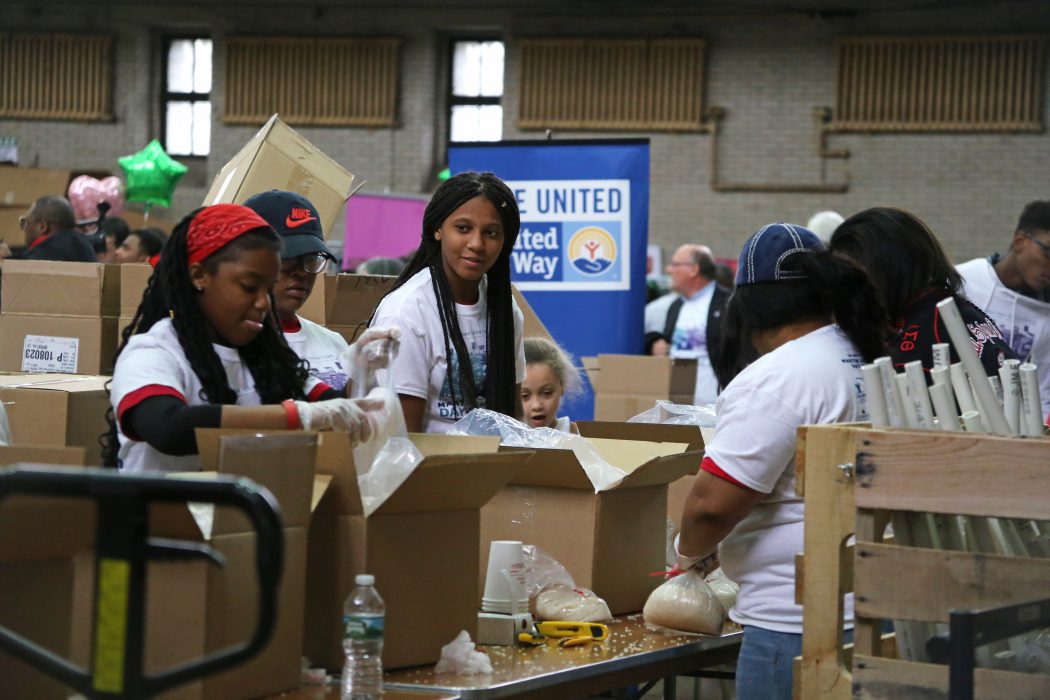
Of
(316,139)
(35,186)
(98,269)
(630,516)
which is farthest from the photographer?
(316,139)

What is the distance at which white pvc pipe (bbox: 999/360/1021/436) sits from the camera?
1.96 metres

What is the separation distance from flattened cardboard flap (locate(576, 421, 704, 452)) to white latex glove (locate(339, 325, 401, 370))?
931mm

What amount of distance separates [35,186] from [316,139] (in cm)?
261

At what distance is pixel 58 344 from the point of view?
398cm

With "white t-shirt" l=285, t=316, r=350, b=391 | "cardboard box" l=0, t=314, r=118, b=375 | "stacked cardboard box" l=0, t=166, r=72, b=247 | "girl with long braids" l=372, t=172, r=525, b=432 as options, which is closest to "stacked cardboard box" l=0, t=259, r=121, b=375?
"cardboard box" l=0, t=314, r=118, b=375

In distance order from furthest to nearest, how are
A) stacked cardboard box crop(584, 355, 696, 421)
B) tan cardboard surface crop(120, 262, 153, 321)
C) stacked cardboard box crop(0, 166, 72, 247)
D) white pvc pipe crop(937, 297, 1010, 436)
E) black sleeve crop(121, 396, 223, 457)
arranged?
1. stacked cardboard box crop(0, 166, 72, 247)
2. stacked cardboard box crop(584, 355, 696, 421)
3. tan cardboard surface crop(120, 262, 153, 321)
4. black sleeve crop(121, 396, 223, 457)
5. white pvc pipe crop(937, 297, 1010, 436)

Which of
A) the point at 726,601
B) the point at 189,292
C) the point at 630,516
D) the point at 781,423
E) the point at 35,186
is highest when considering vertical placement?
the point at 35,186

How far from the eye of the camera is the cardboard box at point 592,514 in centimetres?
261

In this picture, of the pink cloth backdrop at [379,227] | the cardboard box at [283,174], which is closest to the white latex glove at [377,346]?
the cardboard box at [283,174]

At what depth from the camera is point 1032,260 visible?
159 inches

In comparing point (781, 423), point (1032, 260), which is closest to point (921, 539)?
point (781, 423)

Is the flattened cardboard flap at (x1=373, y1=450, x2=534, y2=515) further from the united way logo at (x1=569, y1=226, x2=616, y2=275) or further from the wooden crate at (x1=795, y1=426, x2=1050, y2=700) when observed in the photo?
the united way logo at (x1=569, y1=226, x2=616, y2=275)

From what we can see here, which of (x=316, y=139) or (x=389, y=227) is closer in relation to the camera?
(x=389, y=227)

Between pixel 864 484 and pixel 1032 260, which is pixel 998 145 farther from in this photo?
pixel 864 484
